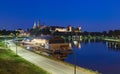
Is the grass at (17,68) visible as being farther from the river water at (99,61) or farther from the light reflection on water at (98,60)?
the river water at (99,61)

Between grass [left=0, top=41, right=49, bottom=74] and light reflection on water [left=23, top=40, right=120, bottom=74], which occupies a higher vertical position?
grass [left=0, top=41, right=49, bottom=74]

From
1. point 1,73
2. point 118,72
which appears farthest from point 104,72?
point 1,73

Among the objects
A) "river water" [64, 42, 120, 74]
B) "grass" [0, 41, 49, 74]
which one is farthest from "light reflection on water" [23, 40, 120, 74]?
"grass" [0, 41, 49, 74]

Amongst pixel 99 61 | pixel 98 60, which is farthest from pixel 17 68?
pixel 98 60

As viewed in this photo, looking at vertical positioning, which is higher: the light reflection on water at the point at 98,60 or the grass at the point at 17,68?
the grass at the point at 17,68

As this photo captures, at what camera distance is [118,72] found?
48.5 meters

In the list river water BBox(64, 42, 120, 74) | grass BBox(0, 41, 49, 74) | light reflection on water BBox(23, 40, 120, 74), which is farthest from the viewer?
river water BBox(64, 42, 120, 74)

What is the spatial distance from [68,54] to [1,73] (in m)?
56.6

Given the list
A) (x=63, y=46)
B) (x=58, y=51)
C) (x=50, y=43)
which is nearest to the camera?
(x=58, y=51)

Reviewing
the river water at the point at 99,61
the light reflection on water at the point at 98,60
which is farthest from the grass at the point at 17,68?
the river water at the point at 99,61

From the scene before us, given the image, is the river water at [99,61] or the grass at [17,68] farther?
the river water at [99,61]

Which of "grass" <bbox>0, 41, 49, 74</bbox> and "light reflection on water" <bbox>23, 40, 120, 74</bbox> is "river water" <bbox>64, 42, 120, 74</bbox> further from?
"grass" <bbox>0, 41, 49, 74</bbox>

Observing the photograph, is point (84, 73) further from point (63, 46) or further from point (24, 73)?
point (63, 46)

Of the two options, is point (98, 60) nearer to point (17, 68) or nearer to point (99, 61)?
point (99, 61)
